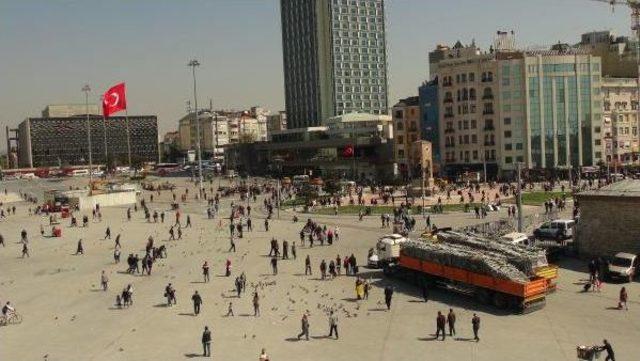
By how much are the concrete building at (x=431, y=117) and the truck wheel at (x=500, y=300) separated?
74.7 meters

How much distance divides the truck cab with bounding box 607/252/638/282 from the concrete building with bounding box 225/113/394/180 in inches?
2989

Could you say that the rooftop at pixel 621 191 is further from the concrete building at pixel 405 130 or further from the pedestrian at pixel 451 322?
the concrete building at pixel 405 130

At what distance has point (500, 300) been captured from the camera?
90.5 ft

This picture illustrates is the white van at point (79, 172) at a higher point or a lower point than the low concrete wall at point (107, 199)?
higher

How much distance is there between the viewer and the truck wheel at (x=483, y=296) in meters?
28.2

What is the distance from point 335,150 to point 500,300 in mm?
99708

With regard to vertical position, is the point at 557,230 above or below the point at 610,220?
below

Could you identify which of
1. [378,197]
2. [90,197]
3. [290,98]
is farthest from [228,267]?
[290,98]

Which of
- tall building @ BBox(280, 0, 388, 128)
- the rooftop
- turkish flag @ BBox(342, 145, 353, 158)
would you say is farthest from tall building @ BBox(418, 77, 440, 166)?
the rooftop

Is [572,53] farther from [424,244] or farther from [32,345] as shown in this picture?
[32,345]

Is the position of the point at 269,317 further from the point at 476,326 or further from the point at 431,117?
the point at 431,117

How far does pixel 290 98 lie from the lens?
166125 mm

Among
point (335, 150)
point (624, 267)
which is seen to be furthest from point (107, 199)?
point (624, 267)

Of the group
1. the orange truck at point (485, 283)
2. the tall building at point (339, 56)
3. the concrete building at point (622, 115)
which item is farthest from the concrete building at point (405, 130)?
the orange truck at point (485, 283)
